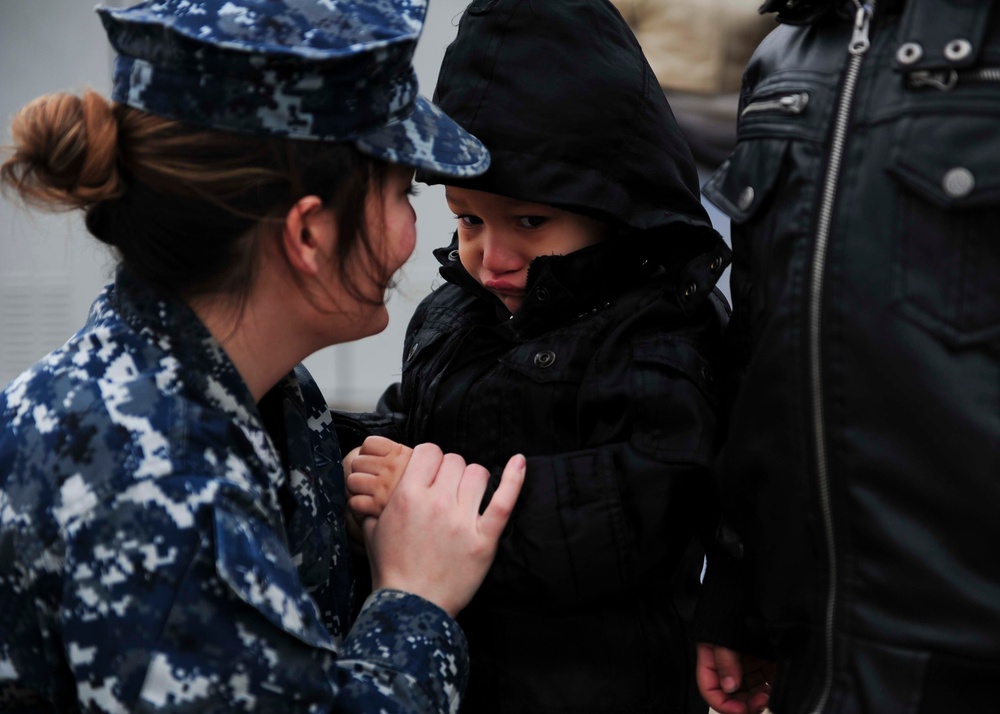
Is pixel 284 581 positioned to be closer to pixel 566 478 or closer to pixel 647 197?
pixel 566 478

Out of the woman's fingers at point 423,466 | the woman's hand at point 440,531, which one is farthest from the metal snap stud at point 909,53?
the woman's fingers at point 423,466

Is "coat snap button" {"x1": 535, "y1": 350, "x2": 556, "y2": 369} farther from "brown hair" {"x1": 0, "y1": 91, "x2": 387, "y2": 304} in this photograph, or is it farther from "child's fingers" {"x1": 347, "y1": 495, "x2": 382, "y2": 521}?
"brown hair" {"x1": 0, "y1": 91, "x2": 387, "y2": 304}

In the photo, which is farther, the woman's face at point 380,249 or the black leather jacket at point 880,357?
the woman's face at point 380,249

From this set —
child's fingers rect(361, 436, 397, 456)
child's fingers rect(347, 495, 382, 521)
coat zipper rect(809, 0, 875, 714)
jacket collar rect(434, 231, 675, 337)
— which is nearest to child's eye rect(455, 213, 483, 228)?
jacket collar rect(434, 231, 675, 337)

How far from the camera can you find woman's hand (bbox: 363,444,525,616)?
161 cm

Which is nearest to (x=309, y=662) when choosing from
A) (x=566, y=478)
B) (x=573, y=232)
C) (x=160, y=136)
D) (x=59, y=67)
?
(x=566, y=478)

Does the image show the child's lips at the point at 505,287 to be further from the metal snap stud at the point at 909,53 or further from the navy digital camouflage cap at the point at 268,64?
the metal snap stud at the point at 909,53

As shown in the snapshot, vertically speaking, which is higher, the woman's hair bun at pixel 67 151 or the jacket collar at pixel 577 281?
the woman's hair bun at pixel 67 151

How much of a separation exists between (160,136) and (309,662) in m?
0.64

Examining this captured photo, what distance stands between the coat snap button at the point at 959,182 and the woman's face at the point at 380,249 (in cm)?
68

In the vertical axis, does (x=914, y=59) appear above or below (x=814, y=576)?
above

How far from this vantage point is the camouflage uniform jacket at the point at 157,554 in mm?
1267

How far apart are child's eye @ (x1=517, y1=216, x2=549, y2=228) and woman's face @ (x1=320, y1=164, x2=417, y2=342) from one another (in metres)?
0.33

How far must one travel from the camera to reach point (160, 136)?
140 centimetres
